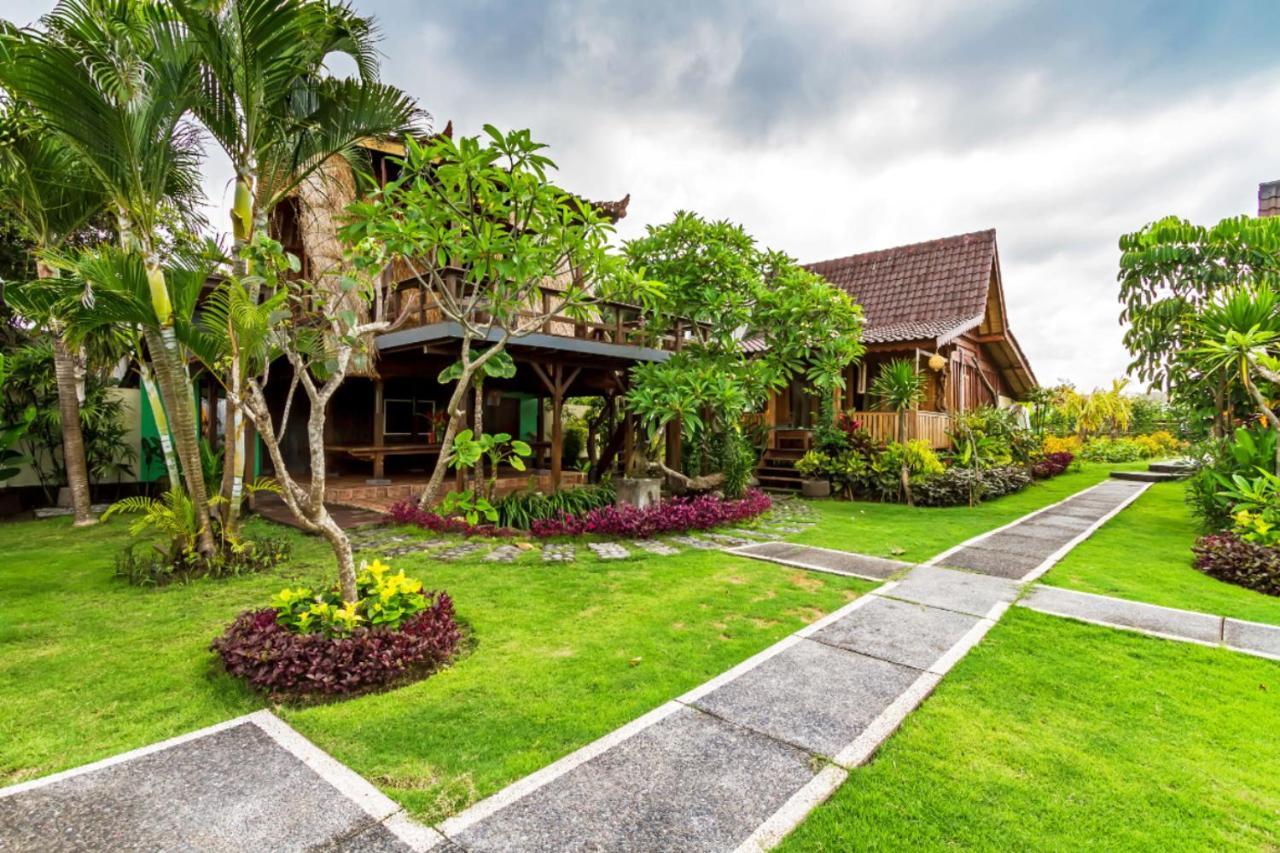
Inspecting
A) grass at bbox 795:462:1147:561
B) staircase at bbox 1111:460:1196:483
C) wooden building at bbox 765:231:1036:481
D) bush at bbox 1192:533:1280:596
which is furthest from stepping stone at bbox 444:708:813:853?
staircase at bbox 1111:460:1196:483

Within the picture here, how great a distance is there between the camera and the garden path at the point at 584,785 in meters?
2.05

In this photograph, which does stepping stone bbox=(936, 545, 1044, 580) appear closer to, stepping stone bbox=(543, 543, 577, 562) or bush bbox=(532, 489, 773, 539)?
bush bbox=(532, 489, 773, 539)

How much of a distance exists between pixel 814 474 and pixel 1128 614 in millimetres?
7570

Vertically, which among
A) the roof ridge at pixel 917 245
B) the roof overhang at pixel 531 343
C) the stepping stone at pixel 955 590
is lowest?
the stepping stone at pixel 955 590

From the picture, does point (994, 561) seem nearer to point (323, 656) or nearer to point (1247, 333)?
point (1247, 333)

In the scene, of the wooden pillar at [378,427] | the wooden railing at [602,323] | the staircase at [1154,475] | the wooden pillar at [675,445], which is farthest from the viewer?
the staircase at [1154,475]

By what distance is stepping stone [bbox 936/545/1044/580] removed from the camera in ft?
18.8

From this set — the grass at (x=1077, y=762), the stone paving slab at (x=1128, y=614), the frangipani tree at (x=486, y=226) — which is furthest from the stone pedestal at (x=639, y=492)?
the grass at (x=1077, y=762)

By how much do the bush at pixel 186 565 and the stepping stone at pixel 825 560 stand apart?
4964 mm

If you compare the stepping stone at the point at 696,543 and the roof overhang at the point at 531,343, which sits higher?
the roof overhang at the point at 531,343

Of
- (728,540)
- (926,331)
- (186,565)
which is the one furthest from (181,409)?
(926,331)

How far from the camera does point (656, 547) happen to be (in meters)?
6.89

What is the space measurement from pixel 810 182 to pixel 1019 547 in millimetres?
9241

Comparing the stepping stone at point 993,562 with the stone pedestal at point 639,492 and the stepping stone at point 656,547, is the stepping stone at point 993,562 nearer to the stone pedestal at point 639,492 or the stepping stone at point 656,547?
the stepping stone at point 656,547
